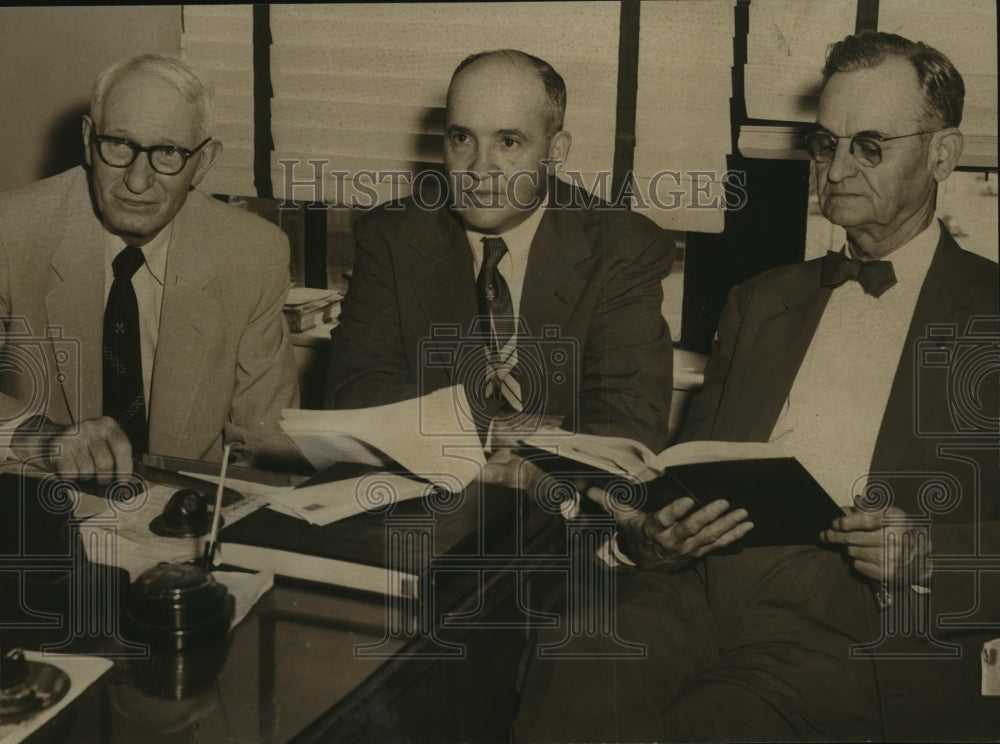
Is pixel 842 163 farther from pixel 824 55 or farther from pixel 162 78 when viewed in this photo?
pixel 162 78

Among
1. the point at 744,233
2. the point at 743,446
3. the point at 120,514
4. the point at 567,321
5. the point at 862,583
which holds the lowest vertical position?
the point at 862,583

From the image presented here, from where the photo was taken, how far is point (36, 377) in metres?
2.47

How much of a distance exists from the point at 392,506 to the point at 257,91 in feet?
3.40

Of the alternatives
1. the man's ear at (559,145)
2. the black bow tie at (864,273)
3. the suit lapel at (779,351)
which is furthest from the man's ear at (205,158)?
the black bow tie at (864,273)

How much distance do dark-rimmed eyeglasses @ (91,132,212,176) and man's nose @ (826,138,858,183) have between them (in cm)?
144

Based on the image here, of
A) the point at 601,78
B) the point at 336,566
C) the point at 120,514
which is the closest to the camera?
the point at 336,566

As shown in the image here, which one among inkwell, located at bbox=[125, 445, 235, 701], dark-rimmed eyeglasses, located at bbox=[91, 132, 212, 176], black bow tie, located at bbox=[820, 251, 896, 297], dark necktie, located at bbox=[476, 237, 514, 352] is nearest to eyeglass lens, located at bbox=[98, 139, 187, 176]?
dark-rimmed eyeglasses, located at bbox=[91, 132, 212, 176]

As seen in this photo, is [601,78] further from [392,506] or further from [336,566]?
[336,566]

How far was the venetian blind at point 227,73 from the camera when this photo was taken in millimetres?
2447

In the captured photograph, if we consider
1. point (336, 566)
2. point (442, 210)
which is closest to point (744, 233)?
point (442, 210)

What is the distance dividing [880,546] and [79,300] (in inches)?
76.6

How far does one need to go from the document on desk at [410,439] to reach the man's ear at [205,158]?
63cm

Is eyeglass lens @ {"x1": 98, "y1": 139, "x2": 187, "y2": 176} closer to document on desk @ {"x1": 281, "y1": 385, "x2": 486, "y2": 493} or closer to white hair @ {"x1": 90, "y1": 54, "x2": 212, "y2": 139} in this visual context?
white hair @ {"x1": 90, "y1": 54, "x2": 212, "y2": 139}

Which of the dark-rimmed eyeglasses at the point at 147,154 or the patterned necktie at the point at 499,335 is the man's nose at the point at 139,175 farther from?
the patterned necktie at the point at 499,335
